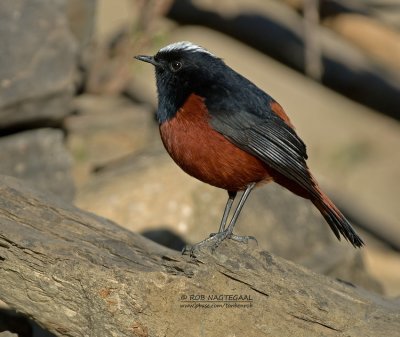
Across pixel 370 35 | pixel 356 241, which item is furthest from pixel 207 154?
pixel 370 35

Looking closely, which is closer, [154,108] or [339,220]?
[339,220]

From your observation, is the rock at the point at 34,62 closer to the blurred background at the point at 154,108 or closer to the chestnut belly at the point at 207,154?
the blurred background at the point at 154,108

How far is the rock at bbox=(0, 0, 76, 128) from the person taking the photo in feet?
24.5

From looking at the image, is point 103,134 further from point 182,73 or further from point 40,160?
point 182,73

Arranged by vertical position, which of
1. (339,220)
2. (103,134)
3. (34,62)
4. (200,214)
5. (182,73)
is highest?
(182,73)

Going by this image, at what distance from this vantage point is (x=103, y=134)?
31.4 feet

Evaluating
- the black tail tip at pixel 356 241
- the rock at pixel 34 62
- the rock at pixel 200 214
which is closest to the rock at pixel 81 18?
the rock at pixel 34 62

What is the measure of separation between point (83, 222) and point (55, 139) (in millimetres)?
2269

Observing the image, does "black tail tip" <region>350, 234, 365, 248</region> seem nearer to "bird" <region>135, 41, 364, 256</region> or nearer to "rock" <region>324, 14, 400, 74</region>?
"bird" <region>135, 41, 364, 256</region>

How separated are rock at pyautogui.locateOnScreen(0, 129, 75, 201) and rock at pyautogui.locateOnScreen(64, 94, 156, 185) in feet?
3.82

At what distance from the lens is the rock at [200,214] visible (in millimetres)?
7965

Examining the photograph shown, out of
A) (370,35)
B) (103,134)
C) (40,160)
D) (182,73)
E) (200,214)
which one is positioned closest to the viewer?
(182,73)

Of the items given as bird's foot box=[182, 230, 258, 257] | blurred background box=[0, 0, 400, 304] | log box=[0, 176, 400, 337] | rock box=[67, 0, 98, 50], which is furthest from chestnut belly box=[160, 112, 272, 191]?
rock box=[67, 0, 98, 50]

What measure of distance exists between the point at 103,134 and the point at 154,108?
1.31m
